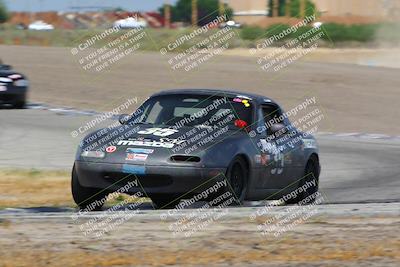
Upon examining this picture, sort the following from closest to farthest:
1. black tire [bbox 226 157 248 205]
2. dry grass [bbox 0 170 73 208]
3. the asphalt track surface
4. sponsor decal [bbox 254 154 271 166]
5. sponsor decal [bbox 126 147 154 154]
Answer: sponsor decal [bbox 126 147 154 154]
black tire [bbox 226 157 248 205]
sponsor decal [bbox 254 154 271 166]
dry grass [bbox 0 170 73 208]
the asphalt track surface

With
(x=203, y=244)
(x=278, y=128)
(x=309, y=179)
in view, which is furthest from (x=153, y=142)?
(x=203, y=244)

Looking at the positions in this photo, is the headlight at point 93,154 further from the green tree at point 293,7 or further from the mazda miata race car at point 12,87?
the green tree at point 293,7

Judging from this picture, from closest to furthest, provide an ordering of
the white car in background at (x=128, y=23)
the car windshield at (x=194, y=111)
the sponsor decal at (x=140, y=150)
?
the sponsor decal at (x=140, y=150)
the car windshield at (x=194, y=111)
the white car in background at (x=128, y=23)

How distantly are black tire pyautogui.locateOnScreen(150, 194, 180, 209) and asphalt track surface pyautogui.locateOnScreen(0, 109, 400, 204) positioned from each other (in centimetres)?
219

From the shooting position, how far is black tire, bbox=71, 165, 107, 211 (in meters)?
9.84

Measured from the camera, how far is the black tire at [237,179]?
975cm

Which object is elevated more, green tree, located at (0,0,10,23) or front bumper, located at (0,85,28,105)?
front bumper, located at (0,85,28,105)

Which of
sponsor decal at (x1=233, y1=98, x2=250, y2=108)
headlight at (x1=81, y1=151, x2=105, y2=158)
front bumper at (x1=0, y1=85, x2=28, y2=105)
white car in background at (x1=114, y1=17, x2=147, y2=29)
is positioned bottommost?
white car in background at (x1=114, y1=17, x2=147, y2=29)

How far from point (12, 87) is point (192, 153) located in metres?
14.2

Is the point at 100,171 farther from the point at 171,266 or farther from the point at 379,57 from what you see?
the point at 379,57

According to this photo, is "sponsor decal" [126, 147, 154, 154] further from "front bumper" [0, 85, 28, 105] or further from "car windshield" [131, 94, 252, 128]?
"front bumper" [0, 85, 28, 105]

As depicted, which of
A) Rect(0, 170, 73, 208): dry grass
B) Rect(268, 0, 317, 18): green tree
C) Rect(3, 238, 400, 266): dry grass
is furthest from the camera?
Rect(268, 0, 317, 18): green tree

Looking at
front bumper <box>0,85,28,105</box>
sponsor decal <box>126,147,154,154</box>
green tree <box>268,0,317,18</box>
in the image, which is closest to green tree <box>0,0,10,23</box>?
green tree <box>268,0,317,18</box>

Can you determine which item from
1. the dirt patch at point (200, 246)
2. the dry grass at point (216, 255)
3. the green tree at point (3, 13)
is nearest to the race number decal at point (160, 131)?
the dirt patch at point (200, 246)
